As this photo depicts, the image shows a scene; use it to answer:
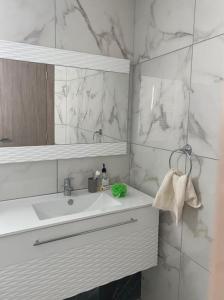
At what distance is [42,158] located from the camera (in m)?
1.59

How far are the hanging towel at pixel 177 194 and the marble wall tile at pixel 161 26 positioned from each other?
0.78 meters

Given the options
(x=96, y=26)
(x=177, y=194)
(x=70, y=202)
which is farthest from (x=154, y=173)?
(x=96, y=26)

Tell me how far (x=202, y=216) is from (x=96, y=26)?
142 centimetres

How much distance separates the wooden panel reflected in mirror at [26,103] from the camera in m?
1.46

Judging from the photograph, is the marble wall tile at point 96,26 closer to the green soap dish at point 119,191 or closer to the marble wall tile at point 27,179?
the marble wall tile at point 27,179

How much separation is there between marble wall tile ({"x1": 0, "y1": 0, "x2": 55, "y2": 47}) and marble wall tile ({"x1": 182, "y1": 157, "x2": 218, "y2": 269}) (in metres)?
1.20

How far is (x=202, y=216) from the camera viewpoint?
4.48ft

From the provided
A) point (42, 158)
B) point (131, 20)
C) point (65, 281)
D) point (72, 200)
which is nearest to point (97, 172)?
point (72, 200)

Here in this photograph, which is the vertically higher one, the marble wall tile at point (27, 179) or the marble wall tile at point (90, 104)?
the marble wall tile at point (90, 104)

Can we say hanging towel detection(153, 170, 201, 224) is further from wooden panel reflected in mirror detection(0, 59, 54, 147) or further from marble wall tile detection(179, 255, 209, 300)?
wooden panel reflected in mirror detection(0, 59, 54, 147)

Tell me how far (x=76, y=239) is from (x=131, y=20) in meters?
1.59

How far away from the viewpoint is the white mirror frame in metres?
1.46

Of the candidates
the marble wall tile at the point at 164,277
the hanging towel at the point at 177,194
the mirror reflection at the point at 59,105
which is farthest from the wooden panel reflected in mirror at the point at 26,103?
the marble wall tile at the point at 164,277

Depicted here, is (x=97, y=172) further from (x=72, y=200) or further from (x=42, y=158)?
(x=42, y=158)
